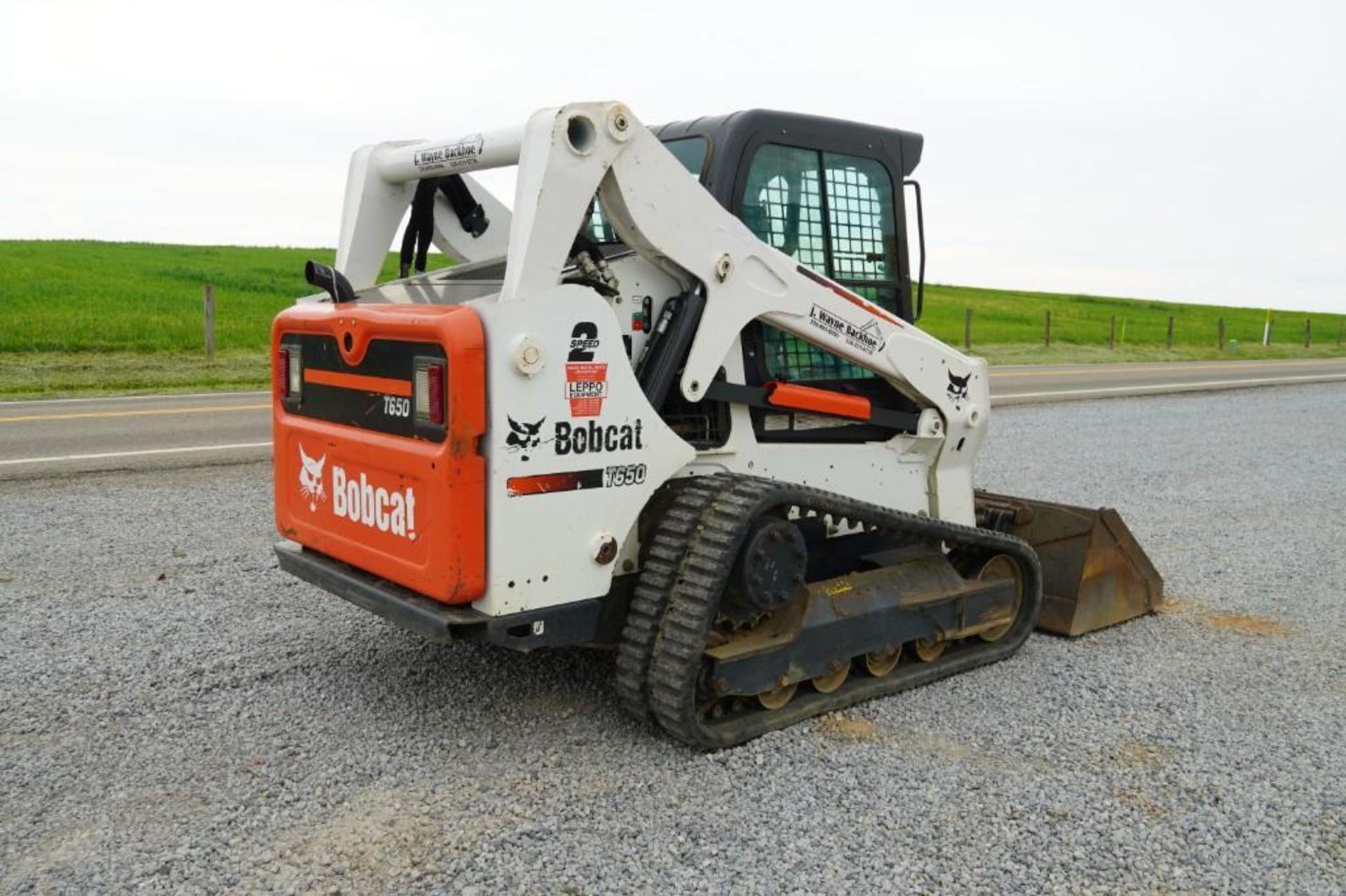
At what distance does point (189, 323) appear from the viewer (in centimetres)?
2305

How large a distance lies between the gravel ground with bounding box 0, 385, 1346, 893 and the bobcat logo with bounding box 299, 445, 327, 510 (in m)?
0.79

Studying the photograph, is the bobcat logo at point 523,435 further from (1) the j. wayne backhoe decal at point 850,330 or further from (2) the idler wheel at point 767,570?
(1) the j. wayne backhoe decal at point 850,330

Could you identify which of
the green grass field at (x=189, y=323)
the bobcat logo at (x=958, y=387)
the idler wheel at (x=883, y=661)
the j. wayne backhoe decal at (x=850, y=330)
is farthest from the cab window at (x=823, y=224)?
the green grass field at (x=189, y=323)

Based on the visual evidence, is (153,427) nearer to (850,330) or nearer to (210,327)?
(210,327)

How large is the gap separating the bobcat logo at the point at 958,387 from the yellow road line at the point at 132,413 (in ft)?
32.6

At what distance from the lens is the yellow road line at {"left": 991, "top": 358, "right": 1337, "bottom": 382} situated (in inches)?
896

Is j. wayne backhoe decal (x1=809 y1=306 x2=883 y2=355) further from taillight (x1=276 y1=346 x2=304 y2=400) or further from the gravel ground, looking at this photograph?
taillight (x1=276 y1=346 x2=304 y2=400)

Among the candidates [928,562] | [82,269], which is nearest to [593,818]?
[928,562]

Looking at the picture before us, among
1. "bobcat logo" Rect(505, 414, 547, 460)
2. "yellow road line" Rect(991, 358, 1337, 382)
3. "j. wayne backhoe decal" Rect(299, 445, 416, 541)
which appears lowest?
"yellow road line" Rect(991, 358, 1337, 382)

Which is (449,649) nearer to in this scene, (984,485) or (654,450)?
(654,450)

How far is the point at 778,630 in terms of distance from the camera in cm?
464

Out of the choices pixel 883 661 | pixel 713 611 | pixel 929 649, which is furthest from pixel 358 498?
pixel 929 649

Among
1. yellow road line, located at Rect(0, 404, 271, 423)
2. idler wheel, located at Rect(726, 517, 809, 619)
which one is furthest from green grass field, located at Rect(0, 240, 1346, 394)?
idler wheel, located at Rect(726, 517, 809, 619)

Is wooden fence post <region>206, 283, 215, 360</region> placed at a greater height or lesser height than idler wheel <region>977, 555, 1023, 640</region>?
greater
